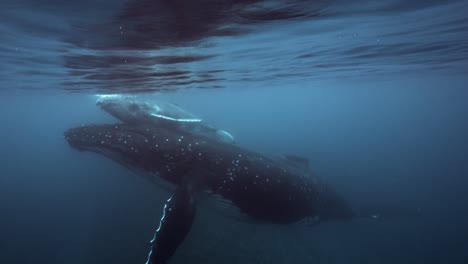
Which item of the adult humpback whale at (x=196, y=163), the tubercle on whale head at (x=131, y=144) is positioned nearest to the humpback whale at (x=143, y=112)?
the adult humpback whale at (x=196, y=163)

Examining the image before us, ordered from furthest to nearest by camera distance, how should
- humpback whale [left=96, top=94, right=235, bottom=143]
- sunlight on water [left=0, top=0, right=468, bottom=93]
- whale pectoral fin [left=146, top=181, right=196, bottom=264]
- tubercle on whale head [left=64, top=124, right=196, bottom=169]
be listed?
humpback whale [left=96, top=94, right=235, bottom=143], tubercle on whale head [left=64, top=124, right=196, bottom=169], sunlight on water [left=0, top=0, right=468, bottom=93], whale pectoral fin [left=146, top=181, right=196, bottom=264]

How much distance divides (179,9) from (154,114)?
3.55m

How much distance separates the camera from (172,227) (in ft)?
23.3

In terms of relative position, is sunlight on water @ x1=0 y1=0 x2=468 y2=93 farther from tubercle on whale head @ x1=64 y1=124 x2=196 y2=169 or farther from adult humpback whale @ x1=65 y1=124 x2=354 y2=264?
adult humpback whale @ x1=65 y1=124 x2=354 y2=264

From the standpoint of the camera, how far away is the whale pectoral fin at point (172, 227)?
6824mm

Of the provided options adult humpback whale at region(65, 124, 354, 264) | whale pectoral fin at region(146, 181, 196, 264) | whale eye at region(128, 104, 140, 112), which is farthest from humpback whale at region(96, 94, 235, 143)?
whale pectoral fin at region(146, 181, 196, 264)

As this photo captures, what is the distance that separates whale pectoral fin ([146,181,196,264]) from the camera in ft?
22.4

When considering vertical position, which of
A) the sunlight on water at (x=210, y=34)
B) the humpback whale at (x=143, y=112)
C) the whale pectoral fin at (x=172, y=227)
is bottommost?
the whale pectoral fin at (x=172, y=227)

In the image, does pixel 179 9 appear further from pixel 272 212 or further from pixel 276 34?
pixel 272 212

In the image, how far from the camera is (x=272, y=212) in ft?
31.1

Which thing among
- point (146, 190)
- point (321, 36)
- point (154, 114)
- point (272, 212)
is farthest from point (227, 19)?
point (146, 190)

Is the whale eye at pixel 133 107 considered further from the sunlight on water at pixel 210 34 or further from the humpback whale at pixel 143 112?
the sunlight on water at pixel 210 34

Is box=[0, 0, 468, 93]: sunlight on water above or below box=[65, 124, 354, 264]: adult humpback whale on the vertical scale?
above

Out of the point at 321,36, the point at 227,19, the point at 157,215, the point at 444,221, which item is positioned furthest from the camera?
the point at 444,221
